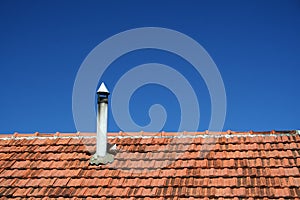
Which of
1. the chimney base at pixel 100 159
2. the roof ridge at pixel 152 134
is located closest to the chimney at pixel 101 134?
the chimney base at pixel 100 159

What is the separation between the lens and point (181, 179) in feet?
26.0

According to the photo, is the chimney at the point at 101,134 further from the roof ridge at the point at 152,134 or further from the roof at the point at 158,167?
the roof ridge at the point at 152,134

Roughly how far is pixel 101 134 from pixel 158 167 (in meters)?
1.45

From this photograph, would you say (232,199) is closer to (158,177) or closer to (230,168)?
(230,168)

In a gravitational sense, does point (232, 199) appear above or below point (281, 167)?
below

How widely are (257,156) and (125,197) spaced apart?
284 centimetres

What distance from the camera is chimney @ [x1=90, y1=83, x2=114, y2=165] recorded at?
870 cm

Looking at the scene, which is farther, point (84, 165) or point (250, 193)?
point (84, 165)

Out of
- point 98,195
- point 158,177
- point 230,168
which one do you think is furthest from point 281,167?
point 98,195

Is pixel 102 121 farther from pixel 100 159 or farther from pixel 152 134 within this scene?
pixel 152 134

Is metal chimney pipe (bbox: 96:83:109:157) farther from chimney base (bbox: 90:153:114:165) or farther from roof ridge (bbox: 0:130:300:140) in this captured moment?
roof ridge (bbox: 0:130:300:140)

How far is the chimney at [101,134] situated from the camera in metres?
8.70

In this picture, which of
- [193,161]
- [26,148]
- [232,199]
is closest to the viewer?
[232,199]

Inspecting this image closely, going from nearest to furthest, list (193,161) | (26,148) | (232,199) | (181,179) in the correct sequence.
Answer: (232,199), (181,179), (193,161), (26,148)
